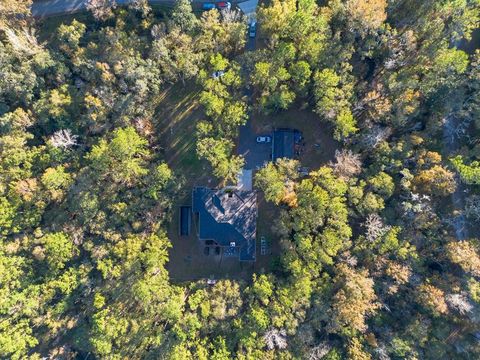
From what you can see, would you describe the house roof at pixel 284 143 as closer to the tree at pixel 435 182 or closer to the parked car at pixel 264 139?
the parked car at pixel 264 139

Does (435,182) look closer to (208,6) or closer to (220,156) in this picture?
(220,156)

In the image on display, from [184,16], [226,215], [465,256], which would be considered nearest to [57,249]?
[226,215]

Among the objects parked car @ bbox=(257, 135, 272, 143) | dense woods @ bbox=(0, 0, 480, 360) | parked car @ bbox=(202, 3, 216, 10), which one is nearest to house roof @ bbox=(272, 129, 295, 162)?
parked car @ bbox=(257, 135, 272, 143)

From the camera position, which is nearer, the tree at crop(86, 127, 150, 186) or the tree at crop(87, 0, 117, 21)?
the tree at crop(86, 127, 150, 186)

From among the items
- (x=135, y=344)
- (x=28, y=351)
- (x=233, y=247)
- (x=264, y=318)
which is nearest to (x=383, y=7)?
(x=233, y=247)

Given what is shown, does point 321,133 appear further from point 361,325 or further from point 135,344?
point 135,344

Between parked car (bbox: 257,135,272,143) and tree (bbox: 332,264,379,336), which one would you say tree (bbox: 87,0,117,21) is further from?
tree (bbox: 332,264,379,336)
